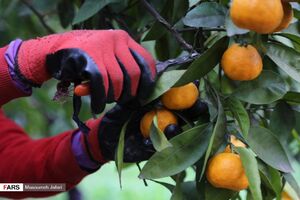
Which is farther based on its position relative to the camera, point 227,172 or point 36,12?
point 36,12

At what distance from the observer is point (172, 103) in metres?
0.71

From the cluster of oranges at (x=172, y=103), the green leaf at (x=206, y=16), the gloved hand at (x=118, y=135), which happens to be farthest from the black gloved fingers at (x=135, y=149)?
the green leaf at (x=206, y=16)

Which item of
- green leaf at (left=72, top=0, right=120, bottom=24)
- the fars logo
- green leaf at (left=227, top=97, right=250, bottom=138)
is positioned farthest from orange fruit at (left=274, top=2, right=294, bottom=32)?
the fars logo

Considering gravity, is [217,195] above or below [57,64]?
below

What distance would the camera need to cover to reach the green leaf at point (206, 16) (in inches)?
27.4

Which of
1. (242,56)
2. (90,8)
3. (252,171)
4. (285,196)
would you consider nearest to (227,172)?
(252,171)

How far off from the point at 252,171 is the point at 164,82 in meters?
0.15

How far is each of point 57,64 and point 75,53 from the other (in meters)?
0.06

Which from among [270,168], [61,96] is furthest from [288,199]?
[61,96]

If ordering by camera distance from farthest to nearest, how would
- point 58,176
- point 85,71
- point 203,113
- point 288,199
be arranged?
point 58,176 → point 288,199 → point 203,113 → point 85,71

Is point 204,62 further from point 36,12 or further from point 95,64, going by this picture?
point 36,12

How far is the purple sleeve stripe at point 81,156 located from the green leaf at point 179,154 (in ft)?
1.29

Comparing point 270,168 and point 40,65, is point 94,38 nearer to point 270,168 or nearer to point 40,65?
point 40,65

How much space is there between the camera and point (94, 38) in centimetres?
69
